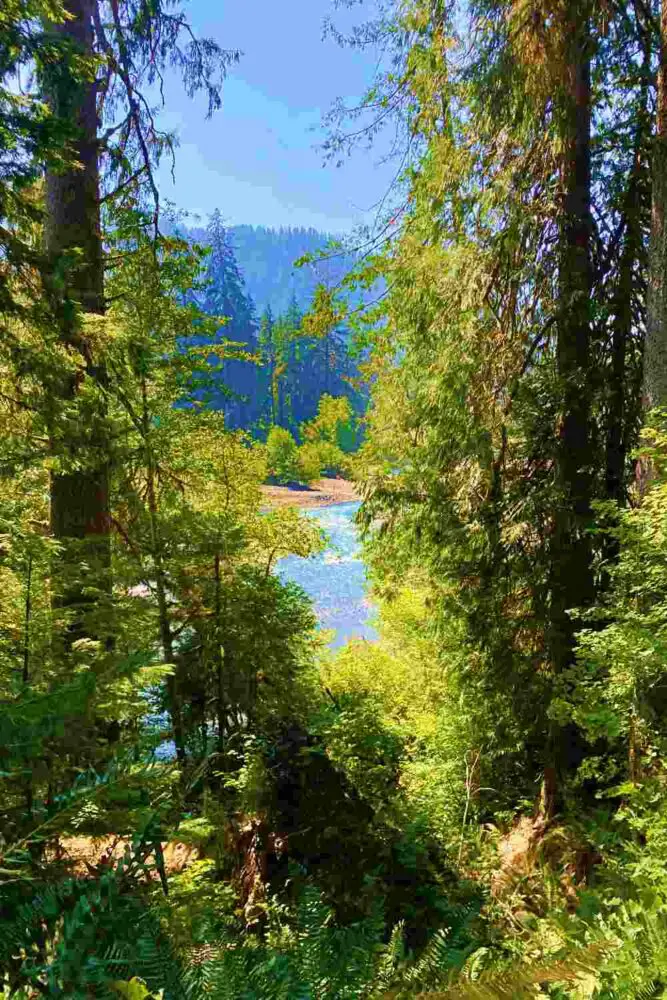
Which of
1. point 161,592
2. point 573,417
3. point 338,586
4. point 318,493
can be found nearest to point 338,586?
point 338,586

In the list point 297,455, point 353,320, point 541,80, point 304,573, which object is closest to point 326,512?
point 297,455

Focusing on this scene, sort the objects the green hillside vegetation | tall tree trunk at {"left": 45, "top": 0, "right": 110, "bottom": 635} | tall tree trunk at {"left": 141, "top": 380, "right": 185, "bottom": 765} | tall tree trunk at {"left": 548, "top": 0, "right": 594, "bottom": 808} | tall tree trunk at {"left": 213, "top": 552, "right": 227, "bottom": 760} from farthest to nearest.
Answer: tall tree trunk at {"left": 213, "top": 552, "right": 227, "bottom": 760}, tall tree trunk at {"left": 141, "top": 380, "right": 185, "bottom": 765}, tall tree trunk at {"left": 45, "top": 0, "right": 110, "bottom": 635}, tall tree trunk at {"left": 548, "top": 0, "right": 594, "bottom": 808}, the green hillside vegetation

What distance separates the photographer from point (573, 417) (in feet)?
16.6

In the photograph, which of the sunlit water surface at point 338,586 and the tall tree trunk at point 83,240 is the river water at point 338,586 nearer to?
the sunlit water surface at point 338,586

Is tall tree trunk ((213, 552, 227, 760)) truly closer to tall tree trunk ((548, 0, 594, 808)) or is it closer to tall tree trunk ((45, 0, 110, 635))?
tall tree trunk ((45, 0, 110, 635))

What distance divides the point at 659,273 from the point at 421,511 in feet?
8.49

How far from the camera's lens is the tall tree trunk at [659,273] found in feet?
13.1

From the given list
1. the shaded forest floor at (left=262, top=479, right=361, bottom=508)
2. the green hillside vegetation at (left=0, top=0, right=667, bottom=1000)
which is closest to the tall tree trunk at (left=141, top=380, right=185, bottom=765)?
the green hillside vegetation at (left=0, top=0, right=667, bottom=1000)

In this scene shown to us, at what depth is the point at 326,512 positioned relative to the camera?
3791cm

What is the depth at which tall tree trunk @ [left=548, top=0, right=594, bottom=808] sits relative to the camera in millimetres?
4766

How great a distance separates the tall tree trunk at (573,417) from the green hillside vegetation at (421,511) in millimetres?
25

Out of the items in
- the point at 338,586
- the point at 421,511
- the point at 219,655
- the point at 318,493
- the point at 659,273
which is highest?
the point at 659,273

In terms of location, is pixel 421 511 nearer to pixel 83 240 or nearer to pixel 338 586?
pixel 83 240

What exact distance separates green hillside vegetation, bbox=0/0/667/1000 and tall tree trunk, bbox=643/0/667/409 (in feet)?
0.06
